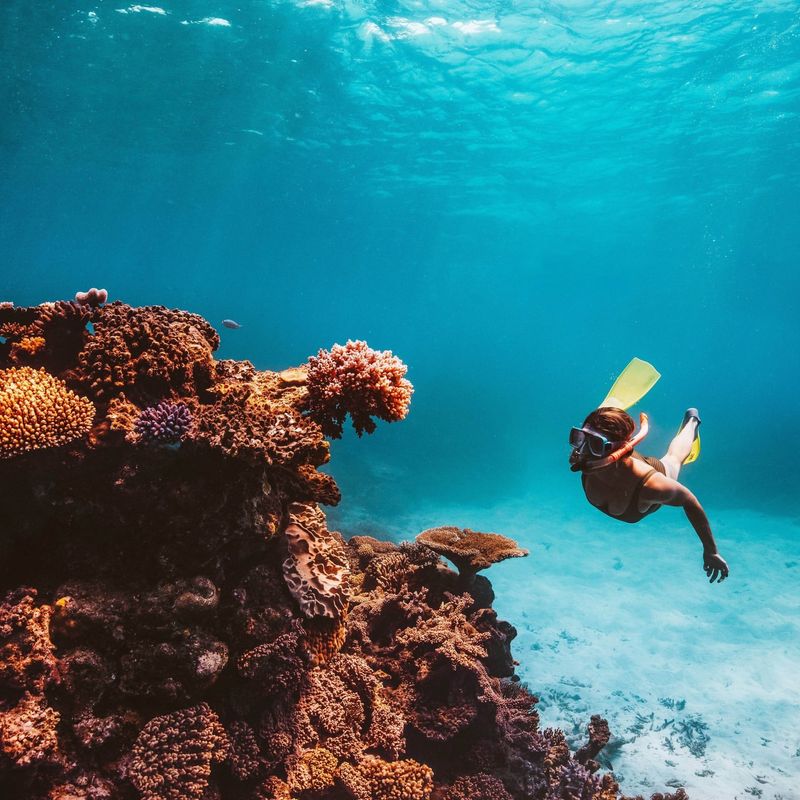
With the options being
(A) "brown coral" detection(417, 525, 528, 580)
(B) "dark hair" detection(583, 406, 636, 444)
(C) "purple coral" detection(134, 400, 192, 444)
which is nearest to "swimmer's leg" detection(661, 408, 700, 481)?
(B) "dark hair" detection(583, 406, 636, 444)

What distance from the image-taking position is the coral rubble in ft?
11.2

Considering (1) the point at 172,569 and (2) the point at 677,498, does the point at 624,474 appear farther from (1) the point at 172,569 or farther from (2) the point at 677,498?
(1) the point at 172,569

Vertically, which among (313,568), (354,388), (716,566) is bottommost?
(313,568)

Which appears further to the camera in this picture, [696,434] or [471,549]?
[471,549]

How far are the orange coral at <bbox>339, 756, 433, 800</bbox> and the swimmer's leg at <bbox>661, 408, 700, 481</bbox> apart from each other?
4.05m

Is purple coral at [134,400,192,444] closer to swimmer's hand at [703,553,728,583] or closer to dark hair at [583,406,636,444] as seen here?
dark hair at [583,406,636,444]

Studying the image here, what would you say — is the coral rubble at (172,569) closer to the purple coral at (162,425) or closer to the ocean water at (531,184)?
the purple coral at (162,425)

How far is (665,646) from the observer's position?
15.2 metres

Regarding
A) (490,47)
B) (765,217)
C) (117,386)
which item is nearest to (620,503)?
(117,386)

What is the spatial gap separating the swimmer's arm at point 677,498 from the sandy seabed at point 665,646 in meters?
7.93

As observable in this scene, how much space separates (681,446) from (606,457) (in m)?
1.97

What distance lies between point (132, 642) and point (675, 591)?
20995 mm

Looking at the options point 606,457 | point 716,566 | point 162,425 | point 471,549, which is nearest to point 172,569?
point 162,425

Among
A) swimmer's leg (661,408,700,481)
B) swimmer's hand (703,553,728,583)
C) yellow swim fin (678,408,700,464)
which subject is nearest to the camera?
swimmer's hand (703,553,728,583)
